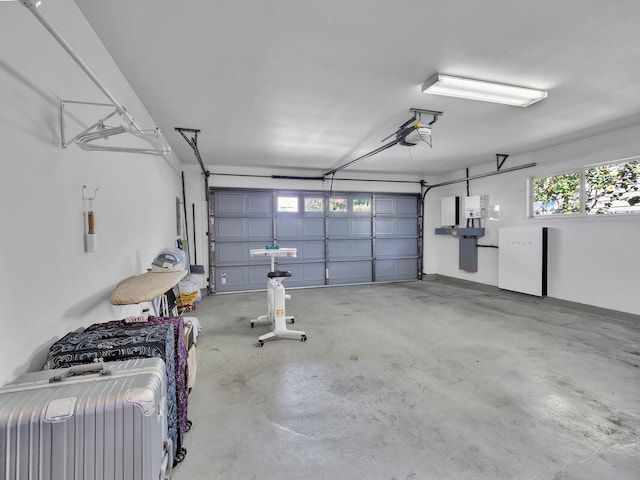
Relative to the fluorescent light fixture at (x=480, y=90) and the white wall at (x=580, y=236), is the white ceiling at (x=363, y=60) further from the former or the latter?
the white wall at (x=580, y=236)

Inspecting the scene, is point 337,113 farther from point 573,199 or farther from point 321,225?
point 573,199

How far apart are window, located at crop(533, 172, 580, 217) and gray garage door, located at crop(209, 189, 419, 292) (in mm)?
2682

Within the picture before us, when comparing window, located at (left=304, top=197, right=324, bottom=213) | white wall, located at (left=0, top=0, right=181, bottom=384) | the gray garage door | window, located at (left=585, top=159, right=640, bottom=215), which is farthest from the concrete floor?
window, located at (left=304, top=197, right=324, bottom=213)

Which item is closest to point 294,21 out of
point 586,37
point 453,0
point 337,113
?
point 453,0

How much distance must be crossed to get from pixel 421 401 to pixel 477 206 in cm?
511

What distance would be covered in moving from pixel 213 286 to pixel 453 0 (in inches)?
232

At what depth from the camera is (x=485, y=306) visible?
16.4 feet

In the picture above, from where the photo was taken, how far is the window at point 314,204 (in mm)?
6766

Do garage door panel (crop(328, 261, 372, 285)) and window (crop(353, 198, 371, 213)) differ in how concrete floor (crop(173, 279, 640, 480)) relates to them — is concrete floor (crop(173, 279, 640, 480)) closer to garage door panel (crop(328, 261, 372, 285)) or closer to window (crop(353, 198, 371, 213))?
garage door panel (crop(328, 261, 372, 285))

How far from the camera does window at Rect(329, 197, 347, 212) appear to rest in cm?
693

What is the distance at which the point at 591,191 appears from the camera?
4520 mm

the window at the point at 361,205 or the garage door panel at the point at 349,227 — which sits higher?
the window at the point at 361,205

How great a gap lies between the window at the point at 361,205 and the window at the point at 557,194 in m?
3.31

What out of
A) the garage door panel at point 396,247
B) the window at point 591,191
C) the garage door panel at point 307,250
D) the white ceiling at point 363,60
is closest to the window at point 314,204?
the garage door panel at point 307,250
